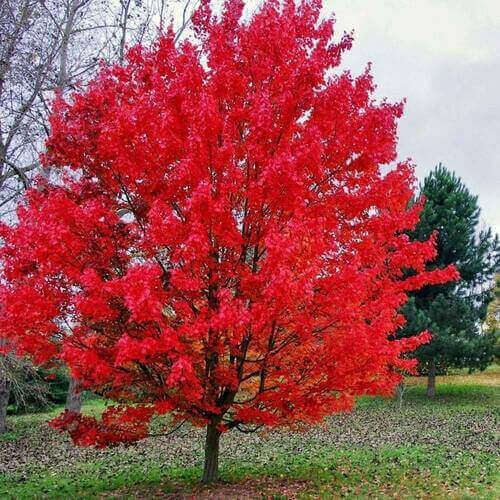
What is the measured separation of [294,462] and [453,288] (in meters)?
16.4

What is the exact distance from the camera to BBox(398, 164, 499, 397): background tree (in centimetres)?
2412

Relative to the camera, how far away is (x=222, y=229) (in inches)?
271

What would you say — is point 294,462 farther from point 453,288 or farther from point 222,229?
point 453,288

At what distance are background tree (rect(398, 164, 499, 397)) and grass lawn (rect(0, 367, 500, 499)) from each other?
3.19m

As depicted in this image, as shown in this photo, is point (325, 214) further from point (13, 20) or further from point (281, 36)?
point (13, 20)

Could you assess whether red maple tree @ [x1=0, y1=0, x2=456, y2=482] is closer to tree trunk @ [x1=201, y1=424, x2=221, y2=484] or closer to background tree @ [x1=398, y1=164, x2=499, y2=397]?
tree trunk @ [x1=201, y1=424, x2=221, y2=484]

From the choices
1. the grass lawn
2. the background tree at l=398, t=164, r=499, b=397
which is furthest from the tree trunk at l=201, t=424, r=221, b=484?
the background tree at l=398, t=164, r=499, b=397

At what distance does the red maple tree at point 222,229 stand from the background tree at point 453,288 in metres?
17.2

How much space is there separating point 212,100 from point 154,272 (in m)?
2.49

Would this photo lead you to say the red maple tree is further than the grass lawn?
No

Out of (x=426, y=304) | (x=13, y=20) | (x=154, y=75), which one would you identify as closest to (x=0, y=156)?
(x=13, y=20)

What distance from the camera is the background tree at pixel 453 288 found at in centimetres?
2412

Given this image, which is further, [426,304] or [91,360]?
[426,304]

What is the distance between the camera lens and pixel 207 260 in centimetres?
718
